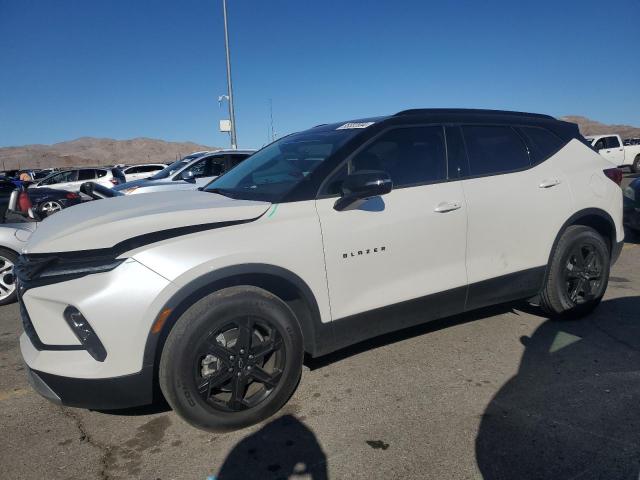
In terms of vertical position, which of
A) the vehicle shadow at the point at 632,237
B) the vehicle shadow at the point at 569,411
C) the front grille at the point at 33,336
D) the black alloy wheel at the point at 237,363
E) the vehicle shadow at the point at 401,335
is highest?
the front grille at the point at 33,336

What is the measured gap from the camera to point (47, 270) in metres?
2.26

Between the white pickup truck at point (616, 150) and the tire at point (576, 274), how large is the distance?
19.5 metres

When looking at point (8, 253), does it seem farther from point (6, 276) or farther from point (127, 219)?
point (127, 219)

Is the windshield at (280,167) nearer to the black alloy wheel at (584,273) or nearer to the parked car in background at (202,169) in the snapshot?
the black alloy wheel at (584,273)

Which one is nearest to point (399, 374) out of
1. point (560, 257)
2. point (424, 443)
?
point (424, 443)

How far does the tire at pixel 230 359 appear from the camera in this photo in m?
2.29

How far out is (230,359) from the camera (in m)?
2.45

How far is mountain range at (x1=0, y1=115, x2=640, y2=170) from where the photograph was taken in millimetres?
81238

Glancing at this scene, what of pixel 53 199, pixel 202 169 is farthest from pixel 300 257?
pixel 53 199

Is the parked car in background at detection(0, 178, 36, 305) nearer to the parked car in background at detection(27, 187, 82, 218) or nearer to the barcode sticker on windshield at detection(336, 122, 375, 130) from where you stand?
the barcode sticker on windshield at detection(336, 122, 375, 130)

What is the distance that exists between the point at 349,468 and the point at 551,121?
334cm

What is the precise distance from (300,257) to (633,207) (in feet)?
23.0

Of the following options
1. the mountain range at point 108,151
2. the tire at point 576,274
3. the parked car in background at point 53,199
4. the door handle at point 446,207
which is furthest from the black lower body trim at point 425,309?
the mountain range at point 108,151

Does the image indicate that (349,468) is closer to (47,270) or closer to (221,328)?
(221,328)
